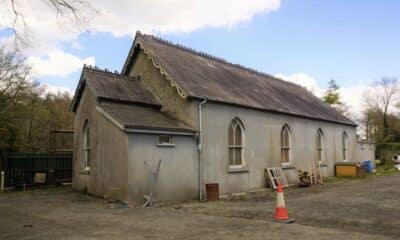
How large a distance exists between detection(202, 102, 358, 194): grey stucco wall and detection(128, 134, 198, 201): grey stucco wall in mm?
855

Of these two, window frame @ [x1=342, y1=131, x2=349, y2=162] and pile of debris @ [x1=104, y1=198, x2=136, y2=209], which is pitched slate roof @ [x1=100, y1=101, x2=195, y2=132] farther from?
window frame @ [x1=342, y1=131, x2=349, y2=162]

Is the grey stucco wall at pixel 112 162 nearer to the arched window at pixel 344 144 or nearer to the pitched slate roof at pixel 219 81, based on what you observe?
the pitched slate roof at pixel 219 81

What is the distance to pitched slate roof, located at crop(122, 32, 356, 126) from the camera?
18.1 meters

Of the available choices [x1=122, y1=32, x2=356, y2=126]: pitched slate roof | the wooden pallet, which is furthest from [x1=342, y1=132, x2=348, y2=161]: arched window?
the wooden pallet

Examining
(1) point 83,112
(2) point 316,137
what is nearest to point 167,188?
(1) point 83,112

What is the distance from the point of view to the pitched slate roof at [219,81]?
18.1 meters

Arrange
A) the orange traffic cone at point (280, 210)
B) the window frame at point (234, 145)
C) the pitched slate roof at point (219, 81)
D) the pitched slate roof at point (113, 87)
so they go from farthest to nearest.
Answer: the window frame at point (234, 145) < the pitched slate roof at point (219, 81) < the pitched slate roof at point (113, 87) < the orange traffic cone at point (280, 210)

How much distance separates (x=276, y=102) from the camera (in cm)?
2306

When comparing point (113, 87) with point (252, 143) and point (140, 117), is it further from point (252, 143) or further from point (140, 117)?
point (252, 143)

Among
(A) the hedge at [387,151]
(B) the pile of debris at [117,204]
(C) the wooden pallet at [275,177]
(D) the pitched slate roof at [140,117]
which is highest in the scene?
(D) the pitched slate roof at [140,117]

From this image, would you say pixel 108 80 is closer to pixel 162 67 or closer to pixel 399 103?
pixel 162 67

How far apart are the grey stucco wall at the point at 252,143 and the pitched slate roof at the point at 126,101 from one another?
1627mm

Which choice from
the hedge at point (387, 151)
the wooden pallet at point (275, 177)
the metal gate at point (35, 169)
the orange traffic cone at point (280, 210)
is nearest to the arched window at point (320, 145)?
the wooden pallet at point (275, 177)

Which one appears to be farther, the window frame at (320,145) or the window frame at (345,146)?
the window frame at (345,146)
